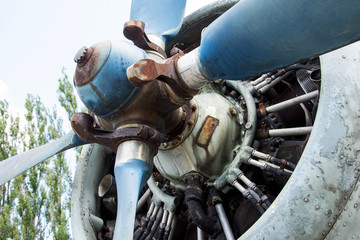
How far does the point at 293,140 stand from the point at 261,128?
0.27 meters

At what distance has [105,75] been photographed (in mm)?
2643

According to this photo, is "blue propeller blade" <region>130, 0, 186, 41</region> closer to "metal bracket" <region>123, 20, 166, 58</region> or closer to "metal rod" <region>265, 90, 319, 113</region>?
"metal bracket" <region>123, 20, 166, 58</region>

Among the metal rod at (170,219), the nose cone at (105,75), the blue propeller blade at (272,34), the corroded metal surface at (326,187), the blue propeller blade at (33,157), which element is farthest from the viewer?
the metal rod at (170,219)

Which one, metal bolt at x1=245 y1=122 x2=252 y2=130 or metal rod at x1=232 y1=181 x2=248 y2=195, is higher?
metal bolt at x1=245 y1=122 x2=252 y2=130

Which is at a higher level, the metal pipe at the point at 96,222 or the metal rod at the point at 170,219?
the metal pipe at the point at 96,222

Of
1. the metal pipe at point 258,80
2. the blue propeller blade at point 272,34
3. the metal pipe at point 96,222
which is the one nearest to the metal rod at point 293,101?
the metal pipe at point 258,80

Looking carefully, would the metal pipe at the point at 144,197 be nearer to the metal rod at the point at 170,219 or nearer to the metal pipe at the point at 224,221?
the metal rod at the point at 170,219

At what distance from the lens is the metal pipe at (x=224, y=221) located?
3.07 metres

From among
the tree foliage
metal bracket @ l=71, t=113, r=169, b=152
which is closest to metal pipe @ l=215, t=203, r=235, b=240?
metal bracket @ l=71, t=113, r=169, b=152

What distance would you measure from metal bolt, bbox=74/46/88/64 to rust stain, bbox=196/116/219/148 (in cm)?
112

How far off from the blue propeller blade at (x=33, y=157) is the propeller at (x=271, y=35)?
136cm

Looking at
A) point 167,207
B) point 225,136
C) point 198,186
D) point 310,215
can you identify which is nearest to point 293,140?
point 225,136

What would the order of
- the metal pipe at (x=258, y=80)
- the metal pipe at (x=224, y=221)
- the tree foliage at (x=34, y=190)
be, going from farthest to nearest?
1. the tree foliage at (x=34, y=190)
2. the metal pipe at (x=258, y=80)
3. the metal pipe at (x=224, y=221)

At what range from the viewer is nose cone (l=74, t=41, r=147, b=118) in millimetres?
2652
